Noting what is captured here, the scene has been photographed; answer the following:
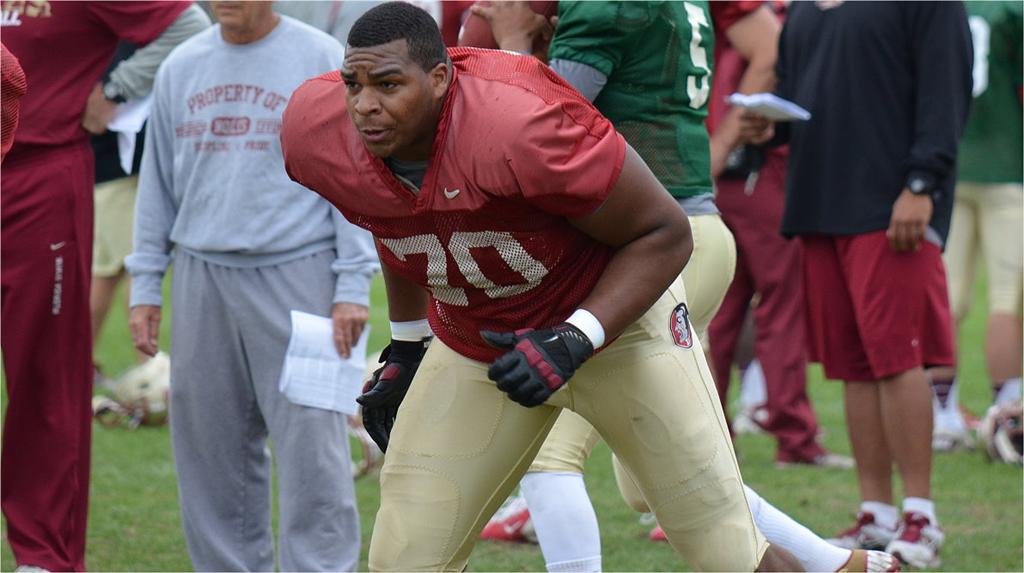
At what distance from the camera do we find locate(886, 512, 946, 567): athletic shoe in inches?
213

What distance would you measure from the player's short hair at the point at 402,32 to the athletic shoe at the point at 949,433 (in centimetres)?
480

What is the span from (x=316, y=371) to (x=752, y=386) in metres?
4.17

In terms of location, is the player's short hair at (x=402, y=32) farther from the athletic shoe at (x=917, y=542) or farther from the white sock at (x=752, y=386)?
the white sock at (x=752, y=386)

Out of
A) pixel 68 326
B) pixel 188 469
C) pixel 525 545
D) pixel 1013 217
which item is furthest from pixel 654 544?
pixel 1013 217

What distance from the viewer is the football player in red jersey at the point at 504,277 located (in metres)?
3.40

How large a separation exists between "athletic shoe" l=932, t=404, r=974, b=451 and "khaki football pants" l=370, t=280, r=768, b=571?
4.08m

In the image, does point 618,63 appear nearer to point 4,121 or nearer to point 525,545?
point 4,121

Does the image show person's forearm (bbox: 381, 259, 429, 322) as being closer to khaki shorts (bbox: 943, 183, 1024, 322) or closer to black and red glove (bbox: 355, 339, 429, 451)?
black and red glove (bbox: 355, 339, 429, 451)

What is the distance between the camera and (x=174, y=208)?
510 cm

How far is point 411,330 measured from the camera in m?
4.09

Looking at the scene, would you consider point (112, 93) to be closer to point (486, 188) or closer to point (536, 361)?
point (486, 188)

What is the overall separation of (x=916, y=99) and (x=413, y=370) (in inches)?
92.0

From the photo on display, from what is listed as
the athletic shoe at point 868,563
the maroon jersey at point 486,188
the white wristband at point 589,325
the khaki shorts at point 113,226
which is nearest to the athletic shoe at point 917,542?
the athletic shoe at point 868,563

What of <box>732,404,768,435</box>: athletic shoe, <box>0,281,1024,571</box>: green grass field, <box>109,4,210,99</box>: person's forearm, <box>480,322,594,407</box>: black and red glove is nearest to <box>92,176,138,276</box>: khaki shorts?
<box>0,281,1024,571</box>: green grass field
